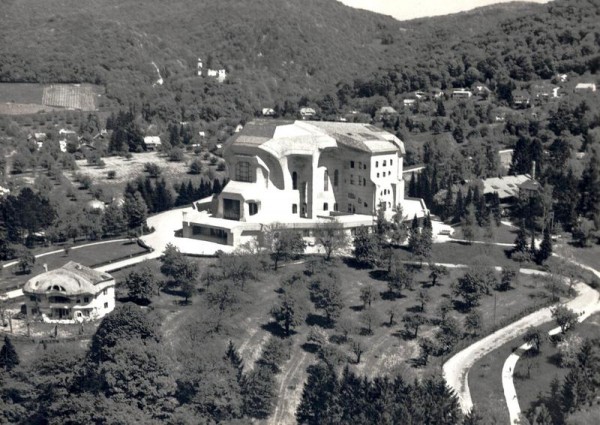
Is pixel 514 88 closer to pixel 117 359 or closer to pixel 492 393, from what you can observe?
pixel 492 393

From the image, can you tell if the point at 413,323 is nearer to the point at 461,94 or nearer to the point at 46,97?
the point at 461,94

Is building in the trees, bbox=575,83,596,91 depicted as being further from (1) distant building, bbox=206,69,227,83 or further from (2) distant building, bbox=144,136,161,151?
(1) distant building, bbox=206,69,227,83

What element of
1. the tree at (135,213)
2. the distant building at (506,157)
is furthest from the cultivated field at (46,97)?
the distant building at (506,157)

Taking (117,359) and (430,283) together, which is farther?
(430,283)

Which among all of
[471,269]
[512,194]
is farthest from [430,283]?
[512,194]

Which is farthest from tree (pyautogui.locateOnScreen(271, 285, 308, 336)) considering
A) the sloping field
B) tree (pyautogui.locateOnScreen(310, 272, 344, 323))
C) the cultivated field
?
the sloping field

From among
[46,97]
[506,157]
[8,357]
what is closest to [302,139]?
[8,357]

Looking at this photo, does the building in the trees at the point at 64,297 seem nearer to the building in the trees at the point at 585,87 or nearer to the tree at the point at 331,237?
the tree at the point at 331,237
